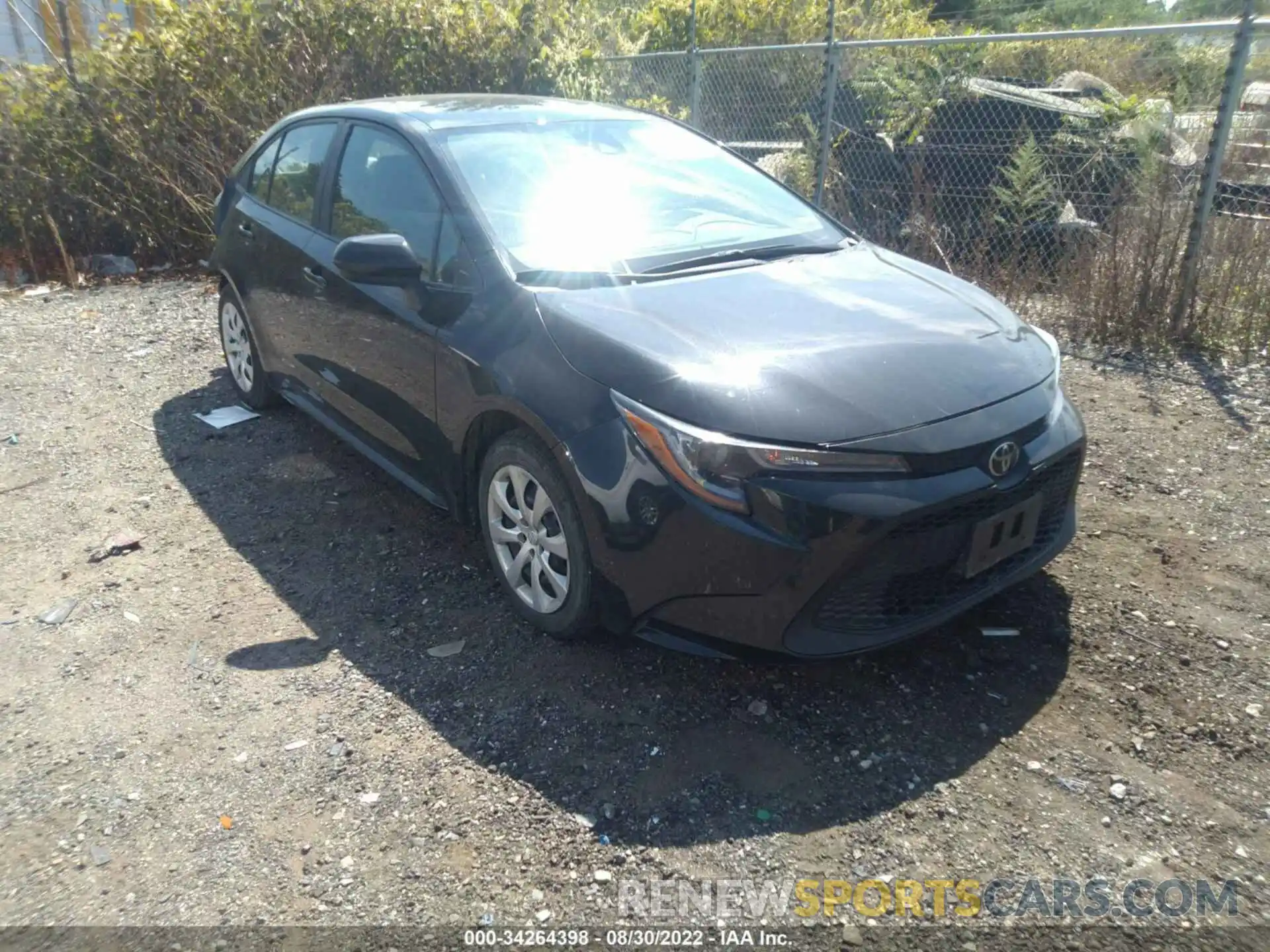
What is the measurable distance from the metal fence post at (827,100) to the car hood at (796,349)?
4.55 metres

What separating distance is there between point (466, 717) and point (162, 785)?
0.87 m

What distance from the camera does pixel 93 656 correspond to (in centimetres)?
340

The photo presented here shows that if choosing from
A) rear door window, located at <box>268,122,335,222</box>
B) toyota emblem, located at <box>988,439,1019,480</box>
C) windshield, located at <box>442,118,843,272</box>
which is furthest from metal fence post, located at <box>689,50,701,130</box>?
toyota emblem, located at <box>988,439,1019,480</box>

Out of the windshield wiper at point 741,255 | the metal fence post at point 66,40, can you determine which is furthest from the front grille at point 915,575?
the metal fence post at point 66,40

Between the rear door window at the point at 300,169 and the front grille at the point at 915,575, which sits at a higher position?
the rear door window at the point at 300,169

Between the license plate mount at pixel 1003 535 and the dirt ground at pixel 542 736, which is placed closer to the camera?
the dirt ground at pixel 542 736

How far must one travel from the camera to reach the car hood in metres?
2.75

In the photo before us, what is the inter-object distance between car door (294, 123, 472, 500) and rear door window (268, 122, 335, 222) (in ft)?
0.73

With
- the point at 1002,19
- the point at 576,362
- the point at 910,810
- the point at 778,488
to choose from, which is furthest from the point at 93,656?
the point at 1002,19

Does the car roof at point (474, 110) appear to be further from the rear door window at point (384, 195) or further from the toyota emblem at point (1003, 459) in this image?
the toyota emblem at point (1003, 459)

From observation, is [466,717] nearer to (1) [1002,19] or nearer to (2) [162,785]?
(2) [162,785]

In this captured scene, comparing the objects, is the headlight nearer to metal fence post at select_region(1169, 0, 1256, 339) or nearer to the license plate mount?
the license plate mount

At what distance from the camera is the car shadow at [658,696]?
2.65 meters

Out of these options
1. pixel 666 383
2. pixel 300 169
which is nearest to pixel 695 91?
pixel 300 169
